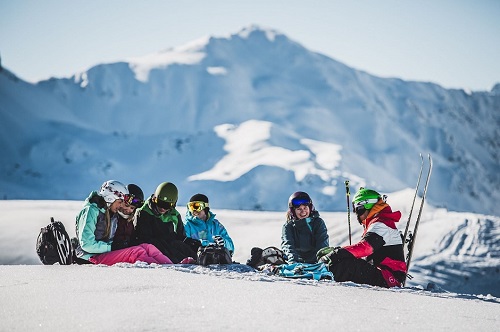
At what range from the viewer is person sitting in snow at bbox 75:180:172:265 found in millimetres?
5551

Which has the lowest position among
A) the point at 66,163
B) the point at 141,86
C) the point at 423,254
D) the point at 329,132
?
the point at 423,254

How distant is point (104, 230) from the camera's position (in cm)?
570

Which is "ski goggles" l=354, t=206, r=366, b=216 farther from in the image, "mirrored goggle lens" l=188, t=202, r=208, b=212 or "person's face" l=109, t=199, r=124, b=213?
"mirrored goggle lens" l=188, t=202, r=208, b=212

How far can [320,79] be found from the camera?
55.5 metres

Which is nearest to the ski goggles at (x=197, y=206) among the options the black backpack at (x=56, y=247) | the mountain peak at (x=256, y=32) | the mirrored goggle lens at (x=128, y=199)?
the mirrored goggle lens at (x=128, y=199)

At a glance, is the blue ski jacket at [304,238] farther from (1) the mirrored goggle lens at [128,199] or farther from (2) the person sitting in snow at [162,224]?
(1) the mirrored goggle lens at [128,199]

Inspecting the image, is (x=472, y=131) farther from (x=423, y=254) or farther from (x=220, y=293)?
(x=220, y=293)

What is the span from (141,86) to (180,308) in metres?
49.6

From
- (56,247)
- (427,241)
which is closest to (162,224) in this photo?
(56,247)

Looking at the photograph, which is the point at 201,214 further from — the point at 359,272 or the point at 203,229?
the point at 359,272

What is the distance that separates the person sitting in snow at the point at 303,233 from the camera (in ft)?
20.6

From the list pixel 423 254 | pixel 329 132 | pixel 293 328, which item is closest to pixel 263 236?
pixel 423 254

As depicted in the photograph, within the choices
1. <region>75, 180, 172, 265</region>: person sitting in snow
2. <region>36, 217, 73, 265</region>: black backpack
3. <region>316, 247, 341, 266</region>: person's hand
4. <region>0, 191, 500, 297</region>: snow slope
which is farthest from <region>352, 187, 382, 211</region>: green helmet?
<region>0, 191, 500, 297</region>: snow slope

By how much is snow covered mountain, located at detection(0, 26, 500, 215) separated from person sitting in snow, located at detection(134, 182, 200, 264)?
29208 millimetres
